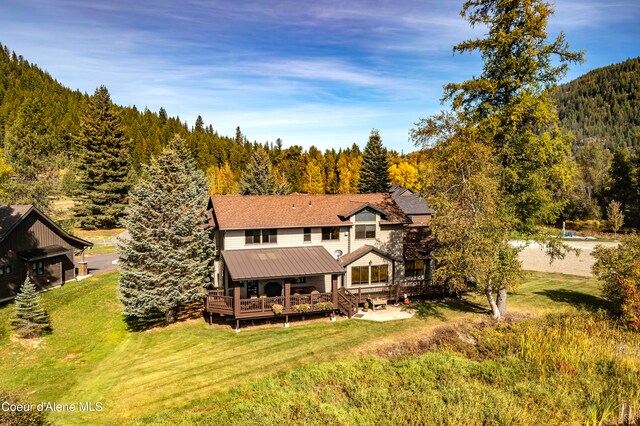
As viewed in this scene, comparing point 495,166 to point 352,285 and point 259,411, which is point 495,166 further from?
point 259,411

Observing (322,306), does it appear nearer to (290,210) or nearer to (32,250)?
(290,210)

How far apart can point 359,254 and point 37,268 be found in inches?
890

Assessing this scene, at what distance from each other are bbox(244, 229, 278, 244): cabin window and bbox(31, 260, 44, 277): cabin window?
15.2 metres

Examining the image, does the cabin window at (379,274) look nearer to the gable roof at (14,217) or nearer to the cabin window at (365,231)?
the cabin window at (365,231)

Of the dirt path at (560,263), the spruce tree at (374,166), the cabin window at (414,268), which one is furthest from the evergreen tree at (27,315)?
the spruce tree at (374,166)

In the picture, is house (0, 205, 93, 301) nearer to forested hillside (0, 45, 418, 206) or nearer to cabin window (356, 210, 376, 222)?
cabin window (356, 210, 376, 222)

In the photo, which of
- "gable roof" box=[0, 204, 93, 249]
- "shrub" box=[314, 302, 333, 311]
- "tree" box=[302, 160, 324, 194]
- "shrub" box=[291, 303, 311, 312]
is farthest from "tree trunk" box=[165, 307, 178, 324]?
"tree" box=[302, 160, 324, 194]

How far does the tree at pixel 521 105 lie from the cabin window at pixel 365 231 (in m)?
9.58

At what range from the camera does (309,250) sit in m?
25.3

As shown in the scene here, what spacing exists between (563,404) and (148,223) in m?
21.1

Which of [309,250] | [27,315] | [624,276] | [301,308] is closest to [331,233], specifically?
[309,250]

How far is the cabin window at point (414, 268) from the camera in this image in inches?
1105

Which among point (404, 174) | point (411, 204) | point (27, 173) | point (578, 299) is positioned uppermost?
point (404, 174)

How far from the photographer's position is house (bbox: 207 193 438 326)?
73.4 feet
